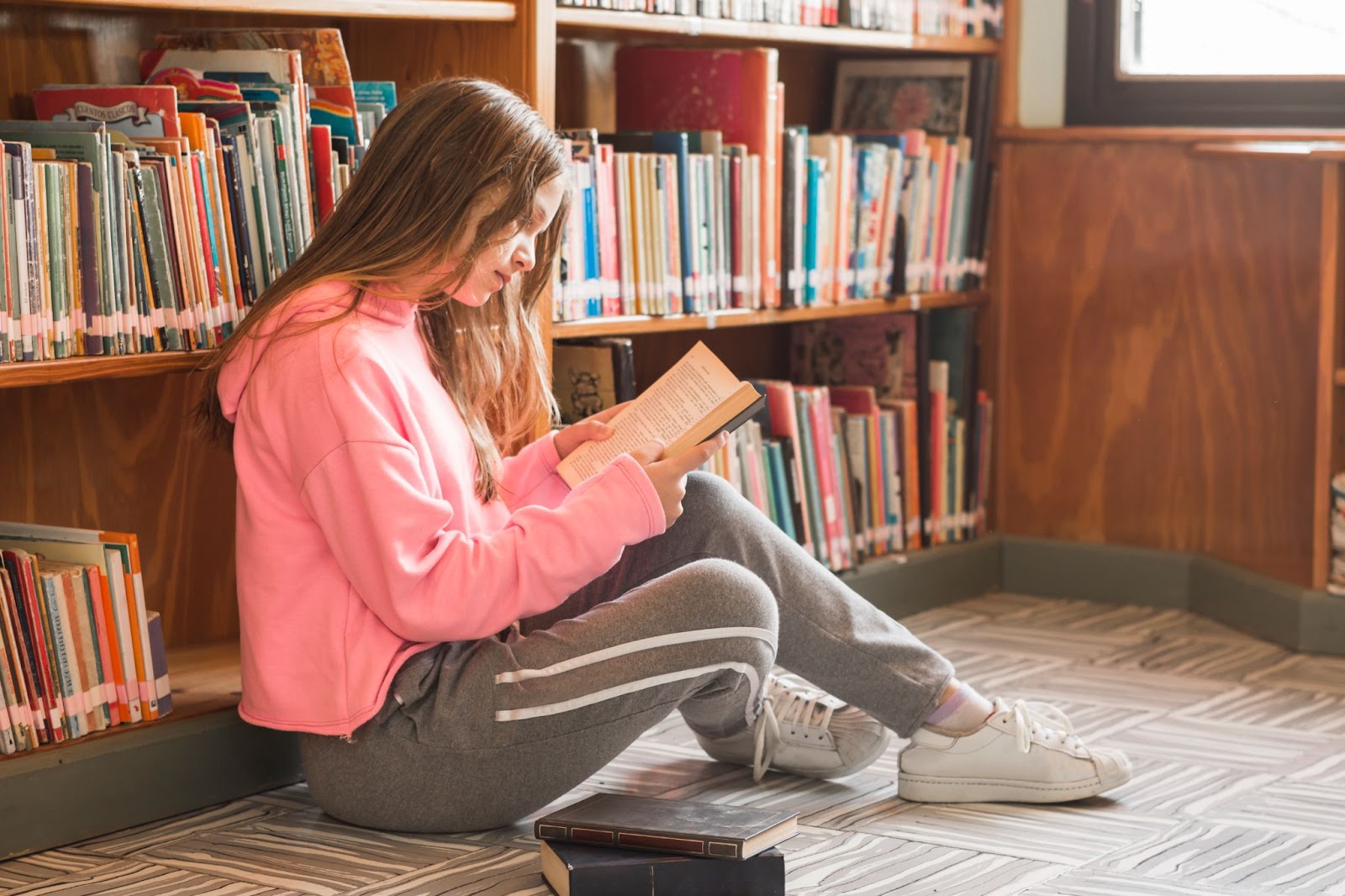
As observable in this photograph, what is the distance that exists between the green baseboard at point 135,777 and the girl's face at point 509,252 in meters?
0.59

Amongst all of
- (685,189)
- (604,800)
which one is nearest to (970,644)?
(685,189)

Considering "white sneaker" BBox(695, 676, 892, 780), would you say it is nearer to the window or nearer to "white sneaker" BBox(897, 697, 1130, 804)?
"white sneaker" BBox(897, 697, 1130, 804)

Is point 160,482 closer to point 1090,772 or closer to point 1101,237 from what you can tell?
point 1090,772

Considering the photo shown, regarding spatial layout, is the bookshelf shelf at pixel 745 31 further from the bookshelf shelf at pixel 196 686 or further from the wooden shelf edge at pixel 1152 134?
the bookshelf shelf at pixel 196 686

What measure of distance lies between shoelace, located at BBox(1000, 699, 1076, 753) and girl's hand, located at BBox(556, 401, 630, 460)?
566mm

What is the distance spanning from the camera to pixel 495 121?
69.8 inches

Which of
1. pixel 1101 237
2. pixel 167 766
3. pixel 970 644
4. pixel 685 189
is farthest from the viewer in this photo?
pixel 1101 237

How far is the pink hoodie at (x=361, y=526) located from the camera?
1671 mm

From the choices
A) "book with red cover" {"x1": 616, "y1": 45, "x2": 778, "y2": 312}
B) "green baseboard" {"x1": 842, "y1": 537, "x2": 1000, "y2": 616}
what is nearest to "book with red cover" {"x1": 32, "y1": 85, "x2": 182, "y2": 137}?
"book with red cover" {"x1": 616, "y1": 45, "x2": 778, "y2": 312}

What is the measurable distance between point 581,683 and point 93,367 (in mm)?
607

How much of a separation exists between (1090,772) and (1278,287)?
1.24m

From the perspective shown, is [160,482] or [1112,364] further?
[1112,364]

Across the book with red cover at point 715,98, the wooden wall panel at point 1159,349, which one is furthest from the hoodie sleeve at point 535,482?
the wooden wall panel at point 1159,349

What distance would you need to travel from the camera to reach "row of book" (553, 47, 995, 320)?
2436mm
